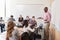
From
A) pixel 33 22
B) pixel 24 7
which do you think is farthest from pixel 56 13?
pixel 24 7

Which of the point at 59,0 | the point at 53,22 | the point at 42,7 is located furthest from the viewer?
the point at 42,7

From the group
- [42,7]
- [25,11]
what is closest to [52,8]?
[42,7]

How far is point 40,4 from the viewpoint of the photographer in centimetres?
107

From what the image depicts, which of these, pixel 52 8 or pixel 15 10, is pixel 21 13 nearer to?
pixel 15 10

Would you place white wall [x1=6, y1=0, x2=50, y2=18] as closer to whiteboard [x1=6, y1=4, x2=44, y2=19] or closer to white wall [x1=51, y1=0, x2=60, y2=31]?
whiteboard [x1=6, y1=4, x2=44, y2=19]

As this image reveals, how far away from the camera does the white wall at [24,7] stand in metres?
1.08

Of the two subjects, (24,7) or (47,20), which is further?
(24,7)

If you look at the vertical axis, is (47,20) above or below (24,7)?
below

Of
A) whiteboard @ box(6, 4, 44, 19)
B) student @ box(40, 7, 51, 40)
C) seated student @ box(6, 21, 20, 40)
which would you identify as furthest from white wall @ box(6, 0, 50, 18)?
seated student @ box(6, 21, 20, 40)

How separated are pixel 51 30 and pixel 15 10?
384 mm

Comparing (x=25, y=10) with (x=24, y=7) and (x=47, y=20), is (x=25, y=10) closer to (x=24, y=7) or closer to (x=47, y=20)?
(x=24, y=7)

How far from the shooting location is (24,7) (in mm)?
1110

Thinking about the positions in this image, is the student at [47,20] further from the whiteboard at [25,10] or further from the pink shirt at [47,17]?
the whiteboard at [25,10]

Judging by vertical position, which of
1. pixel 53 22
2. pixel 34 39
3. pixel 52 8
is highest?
pixel 52 8
